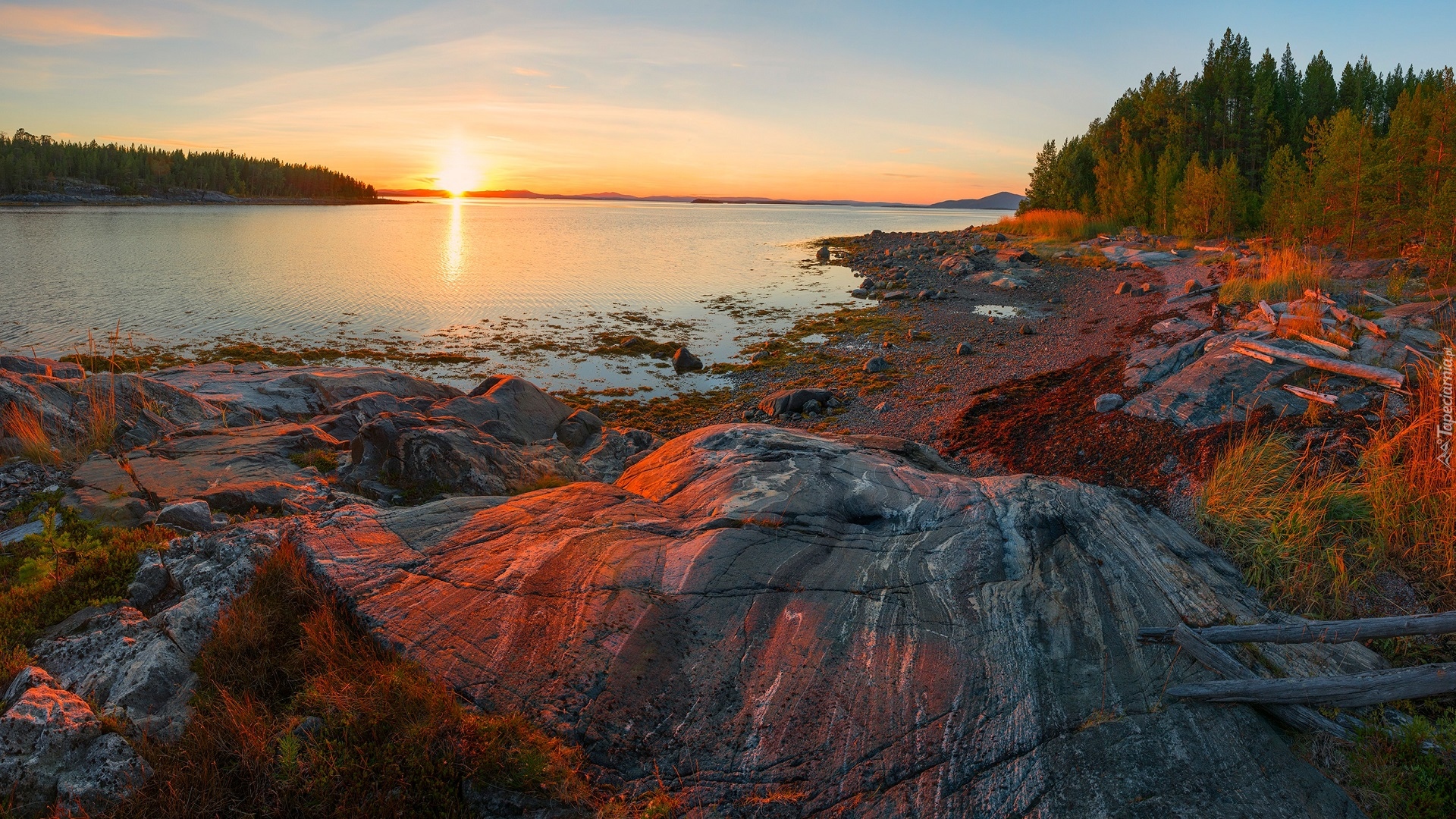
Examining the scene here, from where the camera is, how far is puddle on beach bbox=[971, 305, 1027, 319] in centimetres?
3138

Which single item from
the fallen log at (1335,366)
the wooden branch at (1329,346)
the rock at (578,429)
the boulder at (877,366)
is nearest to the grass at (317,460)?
the rock at (578,429)

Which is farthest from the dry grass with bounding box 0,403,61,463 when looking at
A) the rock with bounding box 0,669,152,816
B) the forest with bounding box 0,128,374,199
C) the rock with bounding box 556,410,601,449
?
the forest with bounding box 0,128,374,199

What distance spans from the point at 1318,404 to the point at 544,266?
5125cm

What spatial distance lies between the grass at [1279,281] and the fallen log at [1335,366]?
733cm

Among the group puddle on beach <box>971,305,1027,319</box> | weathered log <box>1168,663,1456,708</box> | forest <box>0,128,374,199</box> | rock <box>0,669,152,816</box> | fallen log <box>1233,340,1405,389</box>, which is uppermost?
forest <box>0,128,374,199</box>

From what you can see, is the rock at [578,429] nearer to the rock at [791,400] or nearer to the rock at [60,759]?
the rock at [791,400]

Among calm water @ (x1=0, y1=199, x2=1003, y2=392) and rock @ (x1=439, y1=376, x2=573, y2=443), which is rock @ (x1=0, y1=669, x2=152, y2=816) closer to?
rock @ (x1=439, y1=376, x2=573, y2=443)

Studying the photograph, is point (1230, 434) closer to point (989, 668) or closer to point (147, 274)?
point (989, 668)

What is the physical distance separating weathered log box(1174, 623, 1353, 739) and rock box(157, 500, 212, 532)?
9528 millimetres

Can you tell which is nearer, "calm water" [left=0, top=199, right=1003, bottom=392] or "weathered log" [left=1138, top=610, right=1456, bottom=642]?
"weathered log" [left=1138, top=610, right=1456, bottom=642]

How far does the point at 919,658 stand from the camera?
5.31 metres

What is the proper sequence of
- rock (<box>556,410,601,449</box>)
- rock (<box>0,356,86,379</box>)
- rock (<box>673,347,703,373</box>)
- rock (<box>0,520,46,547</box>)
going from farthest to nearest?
rock (<box>673,347,703,373</box>)
rock (<box>556,410,601,449</box>)
rock (<box>0,356,86,379</box>)
rock (<box>0,520,46,547</box>)

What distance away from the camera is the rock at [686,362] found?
2411cm

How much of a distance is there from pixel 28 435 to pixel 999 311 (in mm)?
33247
